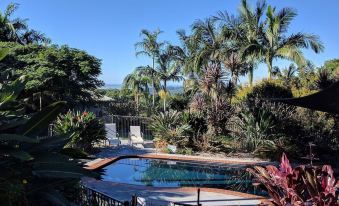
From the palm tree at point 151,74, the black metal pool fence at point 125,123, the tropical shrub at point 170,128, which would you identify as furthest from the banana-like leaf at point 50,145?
the palm tree at point 151,74

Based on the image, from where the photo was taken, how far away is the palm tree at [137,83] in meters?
32.8

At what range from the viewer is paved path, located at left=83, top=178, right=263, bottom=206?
815 centimetres

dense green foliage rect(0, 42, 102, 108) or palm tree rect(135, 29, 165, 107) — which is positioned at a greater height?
palm tree rect(135, 29, 165, 107)

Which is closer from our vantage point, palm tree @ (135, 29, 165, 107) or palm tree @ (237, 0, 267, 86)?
palm tree @ (237, 0, 267, 86)

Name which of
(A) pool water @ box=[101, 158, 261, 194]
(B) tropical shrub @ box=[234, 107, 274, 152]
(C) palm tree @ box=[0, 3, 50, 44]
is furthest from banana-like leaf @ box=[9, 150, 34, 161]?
(C) palm tree @ box=[0, 3, 50, 44]

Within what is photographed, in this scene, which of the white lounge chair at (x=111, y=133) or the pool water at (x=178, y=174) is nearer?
the pool water at (x=178, y=174)

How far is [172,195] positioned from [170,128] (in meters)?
6.53

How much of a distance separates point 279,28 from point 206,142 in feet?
36.6

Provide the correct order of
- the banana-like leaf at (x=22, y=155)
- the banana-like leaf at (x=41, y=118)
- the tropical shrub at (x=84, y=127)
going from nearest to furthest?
1. the banana-like leaf at (x=22, y=155)
2. the banana-like leaf at (x=41, y=118)
3. the tropical shrub at (x=84, y=127)

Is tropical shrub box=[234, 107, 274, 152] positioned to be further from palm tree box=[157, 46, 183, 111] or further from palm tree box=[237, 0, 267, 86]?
palm tree box=[157, 46, 183, 111]

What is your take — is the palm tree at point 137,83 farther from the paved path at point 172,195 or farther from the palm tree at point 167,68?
the paved path at point 172,195

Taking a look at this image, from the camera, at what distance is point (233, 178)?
441 inches

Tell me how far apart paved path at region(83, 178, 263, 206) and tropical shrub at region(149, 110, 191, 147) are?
5136mm

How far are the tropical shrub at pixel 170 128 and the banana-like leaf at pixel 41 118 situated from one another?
41.0 ft
